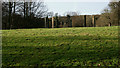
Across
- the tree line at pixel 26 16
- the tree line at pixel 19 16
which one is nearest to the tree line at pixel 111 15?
the tree line at pixel 26 16

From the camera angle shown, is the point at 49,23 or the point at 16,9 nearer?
the point at 49,23

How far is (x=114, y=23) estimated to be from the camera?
23.6m

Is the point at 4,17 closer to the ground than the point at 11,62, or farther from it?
farther from it

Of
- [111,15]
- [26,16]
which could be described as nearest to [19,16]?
[26,16]

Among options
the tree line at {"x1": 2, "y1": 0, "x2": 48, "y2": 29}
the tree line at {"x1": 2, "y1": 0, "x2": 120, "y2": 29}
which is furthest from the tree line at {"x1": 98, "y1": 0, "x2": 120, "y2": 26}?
the tree line at {"x1": 2, "y1": 0, "x2": 48, "y2": 29}

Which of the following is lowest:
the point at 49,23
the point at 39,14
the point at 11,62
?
the point at 11,62

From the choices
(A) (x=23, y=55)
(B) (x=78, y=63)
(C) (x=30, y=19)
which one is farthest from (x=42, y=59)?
(C) (x=30, y=19)

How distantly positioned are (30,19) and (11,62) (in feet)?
79.5

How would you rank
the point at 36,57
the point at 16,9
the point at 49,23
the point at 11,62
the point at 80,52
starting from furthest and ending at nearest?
the point at 16,9 → the point at 49,23 → the point at 80,52 → the point at 36,57 → the point at 11,62

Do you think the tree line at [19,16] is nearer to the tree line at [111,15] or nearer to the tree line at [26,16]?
the tree line at [26,16]

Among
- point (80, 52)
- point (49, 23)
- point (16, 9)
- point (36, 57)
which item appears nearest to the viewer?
point (36, 57)

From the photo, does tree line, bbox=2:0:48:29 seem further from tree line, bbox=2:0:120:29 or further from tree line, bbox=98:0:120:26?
tree line, bbox=98:0:120:26

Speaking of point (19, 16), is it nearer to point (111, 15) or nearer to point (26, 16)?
point (26, 16)

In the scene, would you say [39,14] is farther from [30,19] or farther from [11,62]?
[11,62]
